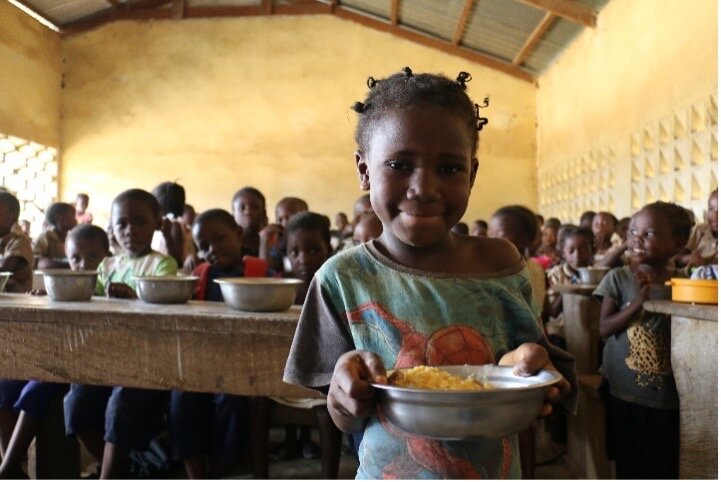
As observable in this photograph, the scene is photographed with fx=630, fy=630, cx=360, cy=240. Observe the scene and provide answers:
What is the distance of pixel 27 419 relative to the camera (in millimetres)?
2438

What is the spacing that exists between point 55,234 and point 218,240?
9.74ft

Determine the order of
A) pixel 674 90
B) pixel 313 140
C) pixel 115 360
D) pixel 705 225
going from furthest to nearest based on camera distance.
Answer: pixel 313 140 → pixel 674 90 → pixel 705 225 → pixel 115 360

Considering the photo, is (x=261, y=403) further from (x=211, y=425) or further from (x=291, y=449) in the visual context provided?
(x=291, y=449)

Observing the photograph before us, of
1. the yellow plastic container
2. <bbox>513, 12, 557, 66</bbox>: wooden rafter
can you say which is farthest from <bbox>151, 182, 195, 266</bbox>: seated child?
<bbox>513, 12, 557, 66</bbox>: wooden rafter

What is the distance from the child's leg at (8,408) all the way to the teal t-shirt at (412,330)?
2.12 meters

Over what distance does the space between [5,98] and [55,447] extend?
797cm

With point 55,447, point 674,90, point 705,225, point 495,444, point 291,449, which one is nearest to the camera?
point 495,444

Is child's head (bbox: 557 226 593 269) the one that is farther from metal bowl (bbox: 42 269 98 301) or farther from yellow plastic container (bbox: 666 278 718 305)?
metal bowl (bbox: 42 269 98 301)

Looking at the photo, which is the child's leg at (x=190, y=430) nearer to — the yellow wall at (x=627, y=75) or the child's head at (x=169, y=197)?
the child's head at (x=169, y=197)

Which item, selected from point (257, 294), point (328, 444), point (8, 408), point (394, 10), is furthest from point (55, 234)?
point (394, 10)

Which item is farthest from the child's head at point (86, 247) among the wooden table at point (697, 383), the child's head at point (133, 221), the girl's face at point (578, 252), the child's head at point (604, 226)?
the child's head at point (604, 226)

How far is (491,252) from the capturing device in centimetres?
108

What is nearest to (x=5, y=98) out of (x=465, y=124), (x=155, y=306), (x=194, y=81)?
(x=194, y=81)

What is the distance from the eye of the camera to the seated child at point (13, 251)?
2924 millimetres
